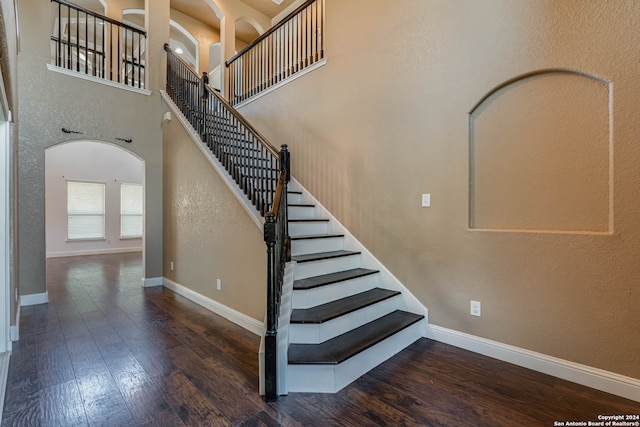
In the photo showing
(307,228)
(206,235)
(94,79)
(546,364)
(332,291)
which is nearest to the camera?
(546,364)

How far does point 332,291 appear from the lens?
2.72 meters

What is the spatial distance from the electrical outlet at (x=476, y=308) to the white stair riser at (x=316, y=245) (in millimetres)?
1518

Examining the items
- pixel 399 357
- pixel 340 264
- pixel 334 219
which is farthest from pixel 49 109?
pixel 399 357

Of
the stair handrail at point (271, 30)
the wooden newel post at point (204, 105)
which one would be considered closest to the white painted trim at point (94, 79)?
the wooden newel post at point (204, 105)

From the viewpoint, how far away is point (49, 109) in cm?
406

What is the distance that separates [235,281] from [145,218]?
8.21 ft

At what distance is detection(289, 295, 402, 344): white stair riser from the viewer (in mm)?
2250

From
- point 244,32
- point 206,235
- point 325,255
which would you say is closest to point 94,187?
point 244,32

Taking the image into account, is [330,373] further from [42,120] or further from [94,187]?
[94,187]

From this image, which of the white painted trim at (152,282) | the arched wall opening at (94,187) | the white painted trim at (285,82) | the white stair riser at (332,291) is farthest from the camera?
the arched wall opening at (94,187)

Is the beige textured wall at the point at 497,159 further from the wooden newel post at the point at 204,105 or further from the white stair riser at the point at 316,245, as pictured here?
the wooden newel post at the point at 204,105

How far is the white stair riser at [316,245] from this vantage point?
10.4 feet

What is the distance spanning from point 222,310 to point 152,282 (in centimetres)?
209

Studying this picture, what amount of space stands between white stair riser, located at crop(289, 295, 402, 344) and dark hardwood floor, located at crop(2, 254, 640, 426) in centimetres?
38
